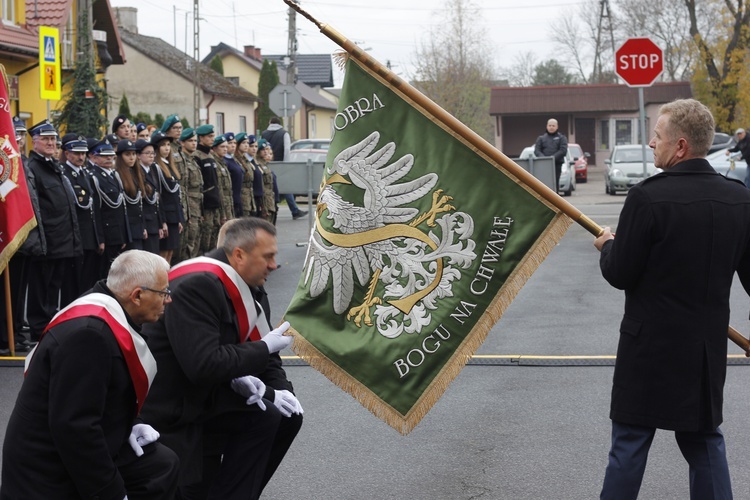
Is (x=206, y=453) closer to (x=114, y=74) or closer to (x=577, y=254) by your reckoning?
(x=577, y=254)

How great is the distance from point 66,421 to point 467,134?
2221 mm

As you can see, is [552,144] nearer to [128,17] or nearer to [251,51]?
[128,17]

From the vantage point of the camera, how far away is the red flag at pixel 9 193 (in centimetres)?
927

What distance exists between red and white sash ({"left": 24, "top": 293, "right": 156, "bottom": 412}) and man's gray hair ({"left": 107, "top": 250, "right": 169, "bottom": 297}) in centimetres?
6

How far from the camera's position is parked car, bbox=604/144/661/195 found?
3031 cm

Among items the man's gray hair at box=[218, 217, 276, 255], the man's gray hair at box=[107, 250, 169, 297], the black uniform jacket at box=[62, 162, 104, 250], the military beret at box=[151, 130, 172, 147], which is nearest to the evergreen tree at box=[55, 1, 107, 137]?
the military beret at box=[151, 130, 172, 147]

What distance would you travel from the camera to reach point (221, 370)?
466cm

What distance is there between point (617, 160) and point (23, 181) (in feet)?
81.0

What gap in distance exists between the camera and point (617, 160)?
31938 mm

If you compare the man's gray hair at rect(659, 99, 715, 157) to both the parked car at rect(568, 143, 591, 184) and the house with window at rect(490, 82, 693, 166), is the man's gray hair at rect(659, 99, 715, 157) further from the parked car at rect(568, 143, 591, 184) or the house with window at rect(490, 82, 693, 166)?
the house with window at rect(490, 82, 693, 166)

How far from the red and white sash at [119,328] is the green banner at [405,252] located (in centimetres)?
119

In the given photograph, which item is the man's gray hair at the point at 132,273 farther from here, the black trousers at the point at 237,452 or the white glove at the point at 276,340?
the black trousers at the point at 237,452

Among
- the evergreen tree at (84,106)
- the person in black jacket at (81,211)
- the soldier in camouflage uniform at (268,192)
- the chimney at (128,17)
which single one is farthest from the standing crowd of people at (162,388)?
the chimney at (128,17)

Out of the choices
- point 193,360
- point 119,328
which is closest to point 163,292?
point 119,328
